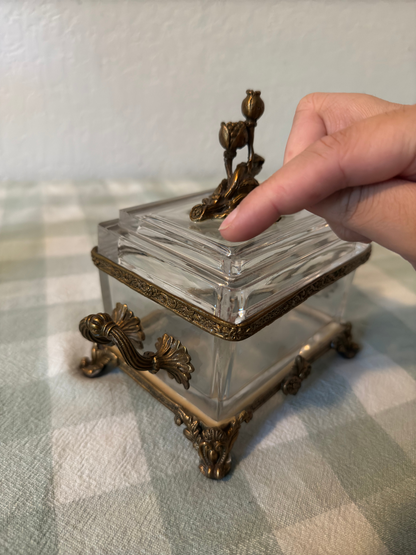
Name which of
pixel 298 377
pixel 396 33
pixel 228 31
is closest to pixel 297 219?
pixel 298 377

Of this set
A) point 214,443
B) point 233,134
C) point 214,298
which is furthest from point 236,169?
point 214,443

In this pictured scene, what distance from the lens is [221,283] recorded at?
330mm

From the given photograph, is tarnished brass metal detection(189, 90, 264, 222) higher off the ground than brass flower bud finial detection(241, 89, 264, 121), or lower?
lower

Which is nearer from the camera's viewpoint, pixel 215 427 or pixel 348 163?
pixel 348 163

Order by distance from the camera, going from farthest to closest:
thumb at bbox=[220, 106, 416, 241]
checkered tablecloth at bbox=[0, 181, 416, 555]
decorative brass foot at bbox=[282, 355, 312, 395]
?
decorative brass foot at bbox=[282, 355, 312, 395] < checkered tablecloth at bbox=[0, 181, 416, 555] < thumb at bbox=[220, 106, 416, 241]

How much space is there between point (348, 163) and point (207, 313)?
0.16 meters

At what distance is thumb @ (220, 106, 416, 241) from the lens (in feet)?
0.72

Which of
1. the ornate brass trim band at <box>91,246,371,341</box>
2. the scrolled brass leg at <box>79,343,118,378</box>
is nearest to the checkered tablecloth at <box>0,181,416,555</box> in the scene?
the scrolled brass leg at <box>79,343,118,378</box>

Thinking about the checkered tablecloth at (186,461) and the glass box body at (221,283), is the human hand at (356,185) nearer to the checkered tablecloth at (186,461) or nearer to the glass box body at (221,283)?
the glass box body at (221,283)

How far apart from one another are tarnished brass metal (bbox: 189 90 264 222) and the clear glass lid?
11mm

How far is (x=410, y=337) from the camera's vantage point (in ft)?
1.86

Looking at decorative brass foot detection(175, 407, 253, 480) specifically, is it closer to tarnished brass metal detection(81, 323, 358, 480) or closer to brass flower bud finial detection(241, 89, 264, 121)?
tarnished brass metal detection(81, 323, 358, 480)

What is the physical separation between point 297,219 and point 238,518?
0.27 m

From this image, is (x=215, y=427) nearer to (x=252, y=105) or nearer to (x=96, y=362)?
(x=96, y=362)
